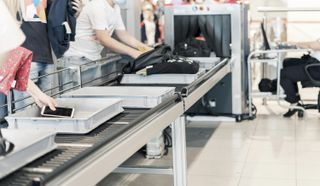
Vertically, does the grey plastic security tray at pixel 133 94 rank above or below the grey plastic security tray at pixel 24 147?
below

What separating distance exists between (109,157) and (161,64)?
1.77 meters

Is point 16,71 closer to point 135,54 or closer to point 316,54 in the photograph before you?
point 135,54

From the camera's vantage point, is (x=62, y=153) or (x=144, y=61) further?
(x=144, y=61)

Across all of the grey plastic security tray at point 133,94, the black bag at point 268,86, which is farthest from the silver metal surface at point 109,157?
the black bag at point 268,86

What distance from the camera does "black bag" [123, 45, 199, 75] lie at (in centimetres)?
360

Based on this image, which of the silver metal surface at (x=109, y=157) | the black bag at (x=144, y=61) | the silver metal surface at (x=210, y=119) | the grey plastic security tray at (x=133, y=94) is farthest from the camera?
the silver metal surface at (x=210, y=119)

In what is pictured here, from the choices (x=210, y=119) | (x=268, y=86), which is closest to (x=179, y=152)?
(x=210, y=119)

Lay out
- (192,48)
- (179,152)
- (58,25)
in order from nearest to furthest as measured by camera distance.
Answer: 1. (179,152)
2. (58,25)
3. (192,48)

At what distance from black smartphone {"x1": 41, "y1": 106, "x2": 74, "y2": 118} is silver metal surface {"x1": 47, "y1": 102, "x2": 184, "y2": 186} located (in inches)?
11.1

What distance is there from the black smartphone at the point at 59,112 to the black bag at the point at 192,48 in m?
2.76

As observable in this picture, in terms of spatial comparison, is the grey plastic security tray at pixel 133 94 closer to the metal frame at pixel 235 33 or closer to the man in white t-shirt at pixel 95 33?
the man in white t-shirt at pixel 95 33

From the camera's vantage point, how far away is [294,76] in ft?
17.8

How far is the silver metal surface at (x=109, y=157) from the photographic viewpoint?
1.71m

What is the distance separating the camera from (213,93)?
18.4 ft
